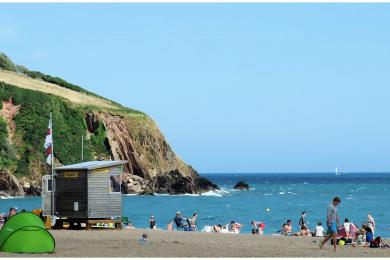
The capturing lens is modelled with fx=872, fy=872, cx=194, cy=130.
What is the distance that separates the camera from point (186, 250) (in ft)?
83.9

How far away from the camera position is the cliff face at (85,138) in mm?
108875

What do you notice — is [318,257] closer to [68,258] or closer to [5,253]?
[68,258]

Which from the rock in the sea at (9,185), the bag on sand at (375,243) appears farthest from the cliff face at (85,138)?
the bag on sand at (375,243)

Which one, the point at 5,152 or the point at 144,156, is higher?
the point at 144,156

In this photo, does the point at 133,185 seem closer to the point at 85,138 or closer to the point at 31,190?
the point at 85,138

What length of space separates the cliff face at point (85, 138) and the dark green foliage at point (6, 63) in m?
19.2

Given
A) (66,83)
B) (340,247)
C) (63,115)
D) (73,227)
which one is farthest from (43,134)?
(340,247)

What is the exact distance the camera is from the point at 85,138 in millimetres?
116812

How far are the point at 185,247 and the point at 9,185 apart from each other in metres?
72.3

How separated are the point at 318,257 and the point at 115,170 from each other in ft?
43.5

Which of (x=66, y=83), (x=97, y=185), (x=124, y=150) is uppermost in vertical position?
(x=66, y=83)

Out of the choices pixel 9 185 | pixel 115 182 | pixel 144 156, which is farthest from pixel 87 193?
pixel 144 156

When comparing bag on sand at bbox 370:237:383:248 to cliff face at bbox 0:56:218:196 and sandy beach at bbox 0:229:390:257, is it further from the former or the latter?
cliff face at bbox 0:56:218:196

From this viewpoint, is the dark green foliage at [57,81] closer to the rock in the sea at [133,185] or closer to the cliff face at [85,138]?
the cliff face at [85,138]
